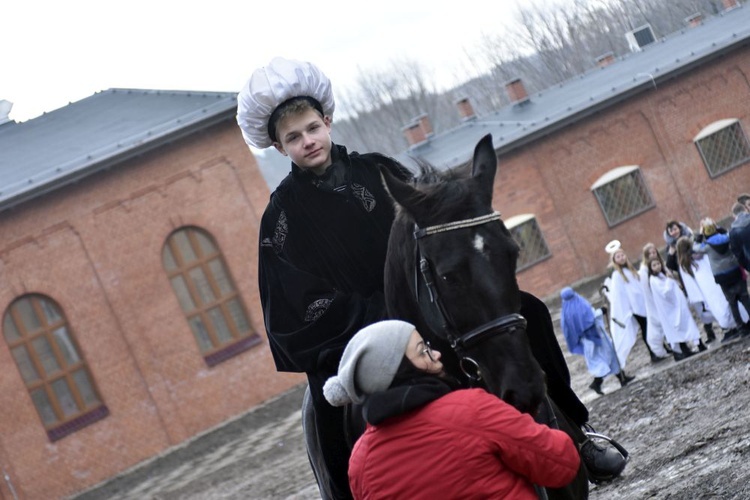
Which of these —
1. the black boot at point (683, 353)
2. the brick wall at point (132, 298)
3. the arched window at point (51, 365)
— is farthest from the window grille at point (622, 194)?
the black boot at point (683, 353)

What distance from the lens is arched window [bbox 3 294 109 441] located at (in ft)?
97.7

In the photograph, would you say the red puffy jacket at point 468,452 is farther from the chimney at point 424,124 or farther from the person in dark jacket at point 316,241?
the chimney at point 424,124

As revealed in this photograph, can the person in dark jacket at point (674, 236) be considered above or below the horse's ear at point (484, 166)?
below

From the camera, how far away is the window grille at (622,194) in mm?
35094

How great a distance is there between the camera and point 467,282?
173 inches

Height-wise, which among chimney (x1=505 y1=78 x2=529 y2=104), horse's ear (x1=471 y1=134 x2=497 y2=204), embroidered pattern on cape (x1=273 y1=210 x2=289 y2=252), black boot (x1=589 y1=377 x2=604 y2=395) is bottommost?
black boot (x1=589 y1=377 x2=604 y2=395)

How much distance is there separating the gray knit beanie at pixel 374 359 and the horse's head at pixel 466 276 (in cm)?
37

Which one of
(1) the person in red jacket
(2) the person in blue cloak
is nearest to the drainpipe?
(2) the person in blue cloak

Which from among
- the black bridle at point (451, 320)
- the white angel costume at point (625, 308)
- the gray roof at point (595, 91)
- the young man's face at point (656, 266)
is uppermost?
the gray roof at point (595, 91)

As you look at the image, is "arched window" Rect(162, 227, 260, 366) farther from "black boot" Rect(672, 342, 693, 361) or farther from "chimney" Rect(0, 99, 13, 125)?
"black boot" Rect(672, 342, 693, 361)

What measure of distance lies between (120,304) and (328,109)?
25591 millimetres

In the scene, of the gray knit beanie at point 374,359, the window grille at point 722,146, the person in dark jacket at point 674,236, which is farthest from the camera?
the window grille at point 722,146

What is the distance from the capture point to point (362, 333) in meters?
4.12

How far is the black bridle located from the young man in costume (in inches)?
21.0
